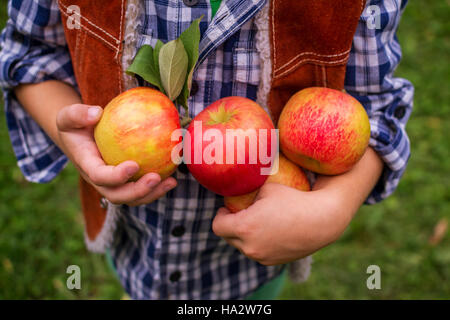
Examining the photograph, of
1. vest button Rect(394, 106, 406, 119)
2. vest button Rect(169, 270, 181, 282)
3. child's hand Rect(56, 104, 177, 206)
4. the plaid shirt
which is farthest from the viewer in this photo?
vest button Rect(169, 270, 181, 282)

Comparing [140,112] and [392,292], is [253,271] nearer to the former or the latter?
[140,112]

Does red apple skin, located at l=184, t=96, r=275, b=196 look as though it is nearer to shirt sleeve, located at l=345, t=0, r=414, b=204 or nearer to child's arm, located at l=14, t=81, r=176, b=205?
child's arm, located at l=14, t=81, r=176, b=205

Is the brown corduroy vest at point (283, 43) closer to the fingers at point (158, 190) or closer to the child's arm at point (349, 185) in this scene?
the child's arm at point (349, 185)

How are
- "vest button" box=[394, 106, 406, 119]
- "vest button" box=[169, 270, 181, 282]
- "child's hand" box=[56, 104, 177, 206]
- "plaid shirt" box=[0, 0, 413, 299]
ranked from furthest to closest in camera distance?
"vest button" box=[169, 270, 181, 282] → "vest button" box=[394, 106, 406, 119] → "plaid shirt" box=[0, 0, 413, 299] → "child's hand" box=[56, 104, 177, 206]

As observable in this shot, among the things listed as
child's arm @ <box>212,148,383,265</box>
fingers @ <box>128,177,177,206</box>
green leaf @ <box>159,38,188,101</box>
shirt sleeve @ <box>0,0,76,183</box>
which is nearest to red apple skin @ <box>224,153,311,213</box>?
child's arm @ <box>212,148,383,265</box>

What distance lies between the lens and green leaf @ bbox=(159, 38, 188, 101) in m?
0.63

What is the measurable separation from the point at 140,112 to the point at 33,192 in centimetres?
158

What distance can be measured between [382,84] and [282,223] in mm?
337

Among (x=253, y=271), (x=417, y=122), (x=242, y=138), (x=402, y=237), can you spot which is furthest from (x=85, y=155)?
(x=417, y=122)

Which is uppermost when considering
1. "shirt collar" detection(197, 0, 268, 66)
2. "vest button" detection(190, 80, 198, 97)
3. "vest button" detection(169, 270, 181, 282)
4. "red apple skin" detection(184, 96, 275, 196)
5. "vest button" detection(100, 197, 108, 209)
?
"shirt collar" detection(197, 0, 268, 66)

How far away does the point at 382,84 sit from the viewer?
2.51 ft

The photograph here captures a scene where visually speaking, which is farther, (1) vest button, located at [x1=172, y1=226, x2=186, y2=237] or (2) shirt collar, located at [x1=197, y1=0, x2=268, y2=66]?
(1) vest button, located at [x1=172, y1=226, x2=186, y2=237]

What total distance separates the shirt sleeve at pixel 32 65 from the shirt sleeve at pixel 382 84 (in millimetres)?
569

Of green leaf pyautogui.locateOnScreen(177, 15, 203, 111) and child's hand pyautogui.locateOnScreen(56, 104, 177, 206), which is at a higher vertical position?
green leaf pyautogui.locateOnScreen(177, 15, 203, 111)
